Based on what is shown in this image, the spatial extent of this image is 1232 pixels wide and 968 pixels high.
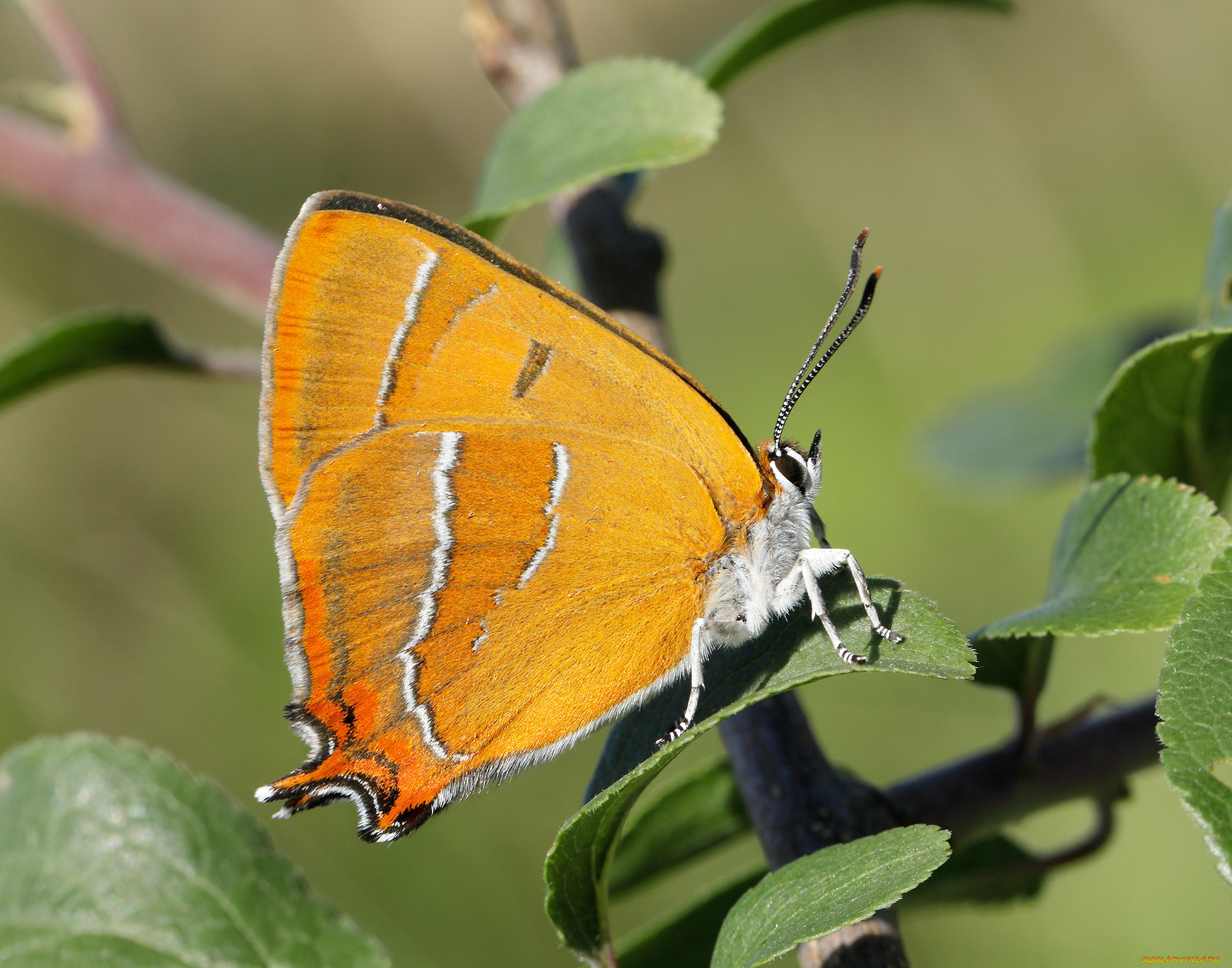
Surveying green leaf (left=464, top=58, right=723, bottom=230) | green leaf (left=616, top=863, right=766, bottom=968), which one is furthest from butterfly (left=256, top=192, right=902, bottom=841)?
green leaf (left=616, top=863, right=766, bottom=968)

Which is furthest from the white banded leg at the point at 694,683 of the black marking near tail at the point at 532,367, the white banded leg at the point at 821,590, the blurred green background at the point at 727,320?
the blurred green background at the point at 727,320

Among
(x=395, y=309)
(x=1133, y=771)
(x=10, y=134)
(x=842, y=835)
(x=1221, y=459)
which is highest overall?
(x=10, y=134)

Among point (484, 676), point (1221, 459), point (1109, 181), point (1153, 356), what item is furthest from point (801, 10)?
point (1109, 181)

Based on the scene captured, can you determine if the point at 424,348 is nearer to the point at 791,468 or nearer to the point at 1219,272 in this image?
the point at 791,468

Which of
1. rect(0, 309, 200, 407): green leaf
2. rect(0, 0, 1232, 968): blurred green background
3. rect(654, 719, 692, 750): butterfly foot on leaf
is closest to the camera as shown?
rect(654, 719, 692, 750): butterfly foot on leaf

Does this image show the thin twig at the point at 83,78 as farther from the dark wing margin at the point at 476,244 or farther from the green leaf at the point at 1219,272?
the green leaf at the point at 1219,272

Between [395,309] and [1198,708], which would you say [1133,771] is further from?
[395,309]

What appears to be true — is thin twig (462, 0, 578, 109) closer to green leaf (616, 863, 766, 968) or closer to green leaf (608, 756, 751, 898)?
green leaf (608, 756, 751, 898)
